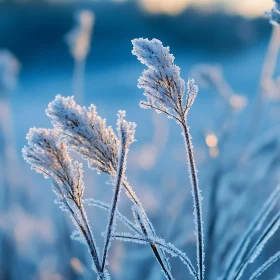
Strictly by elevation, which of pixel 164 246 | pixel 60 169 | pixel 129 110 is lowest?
pixel 164 246

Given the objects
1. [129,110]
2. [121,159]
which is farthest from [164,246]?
[129,110]

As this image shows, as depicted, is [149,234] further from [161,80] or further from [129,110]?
[129,110]

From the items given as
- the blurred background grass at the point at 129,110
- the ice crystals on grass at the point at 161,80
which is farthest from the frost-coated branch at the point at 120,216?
the blurred background grass at the point at 129,110

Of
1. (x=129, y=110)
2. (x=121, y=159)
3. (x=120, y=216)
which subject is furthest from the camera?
(x=129, y=110)

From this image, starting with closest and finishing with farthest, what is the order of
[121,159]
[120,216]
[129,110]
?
1. [121,159]
2. [120,216]
3. [129,110]

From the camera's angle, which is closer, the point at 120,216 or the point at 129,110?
the point at 120,216

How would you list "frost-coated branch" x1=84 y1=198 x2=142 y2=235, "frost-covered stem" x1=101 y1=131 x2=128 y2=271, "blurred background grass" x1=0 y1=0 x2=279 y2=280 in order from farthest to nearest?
1. "blurred background grass" x1=0 y1=0 x2=279 y2=280
2. "frost-coated branch" x1=84 y1=198 x2=142 y2=235
3. "frost-covered stem" x1=101 y1=131 x2=128 y2=271

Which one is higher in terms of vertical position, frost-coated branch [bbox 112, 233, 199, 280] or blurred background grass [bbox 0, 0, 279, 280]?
blurred background grass [bbox 0, 0, 279, 280]

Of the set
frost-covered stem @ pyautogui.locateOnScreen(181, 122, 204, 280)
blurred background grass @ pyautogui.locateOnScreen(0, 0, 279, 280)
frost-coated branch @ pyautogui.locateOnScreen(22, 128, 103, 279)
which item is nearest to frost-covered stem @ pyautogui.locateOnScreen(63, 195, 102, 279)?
frost-coated branch @ pyautogui.locateOnScreen(22, 128, 103, 279)

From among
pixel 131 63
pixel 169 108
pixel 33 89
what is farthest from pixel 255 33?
pixel 169 108

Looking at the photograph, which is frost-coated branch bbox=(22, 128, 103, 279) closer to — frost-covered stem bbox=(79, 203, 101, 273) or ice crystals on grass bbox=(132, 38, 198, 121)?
frost-covered stem bbox=(79, 203, 101, 273)

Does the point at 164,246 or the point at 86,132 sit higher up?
the point at 86,132

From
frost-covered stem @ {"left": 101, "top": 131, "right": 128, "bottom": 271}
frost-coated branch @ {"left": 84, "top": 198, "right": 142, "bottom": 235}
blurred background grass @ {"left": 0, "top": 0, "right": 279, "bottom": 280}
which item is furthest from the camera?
blurred background grass @ {"left": 0, "top": 0, "right": 279, "bottom": 280}
